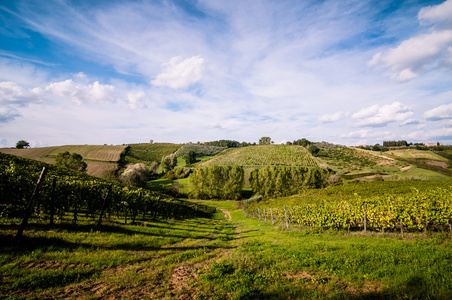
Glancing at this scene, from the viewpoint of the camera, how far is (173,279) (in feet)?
21.8

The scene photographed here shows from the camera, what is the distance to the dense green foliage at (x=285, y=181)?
233ft

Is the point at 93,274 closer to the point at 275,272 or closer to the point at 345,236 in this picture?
the point at 275,272

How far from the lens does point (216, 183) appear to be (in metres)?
72.1

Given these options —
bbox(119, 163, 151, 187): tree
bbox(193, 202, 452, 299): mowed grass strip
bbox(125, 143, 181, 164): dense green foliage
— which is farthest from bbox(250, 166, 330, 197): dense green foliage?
bbox(125, 143, 181, 164): dense green foliage

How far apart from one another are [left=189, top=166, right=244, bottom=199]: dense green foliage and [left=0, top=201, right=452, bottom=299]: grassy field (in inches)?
2436

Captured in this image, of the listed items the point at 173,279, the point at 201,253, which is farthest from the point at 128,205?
the point at 173,279

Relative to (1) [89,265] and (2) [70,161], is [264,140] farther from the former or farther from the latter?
(1) [89,265]

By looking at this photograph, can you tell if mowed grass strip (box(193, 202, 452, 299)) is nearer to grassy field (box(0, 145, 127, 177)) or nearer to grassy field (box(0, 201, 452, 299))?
grassy field (box(0, 201, 452, 299))

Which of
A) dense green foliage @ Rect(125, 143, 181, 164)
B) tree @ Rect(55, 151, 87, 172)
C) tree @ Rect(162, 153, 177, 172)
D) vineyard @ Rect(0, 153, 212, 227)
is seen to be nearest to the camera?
vineyard @ Rect(0, 153, 212, 227)

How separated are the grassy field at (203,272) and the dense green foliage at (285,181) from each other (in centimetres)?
6295

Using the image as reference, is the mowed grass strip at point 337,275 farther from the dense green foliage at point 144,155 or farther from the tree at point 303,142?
the tree at point 303,142

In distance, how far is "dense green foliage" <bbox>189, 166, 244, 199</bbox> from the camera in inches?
2788

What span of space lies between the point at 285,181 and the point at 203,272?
228ft

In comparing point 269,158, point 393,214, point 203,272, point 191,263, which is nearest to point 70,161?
point 191,263
